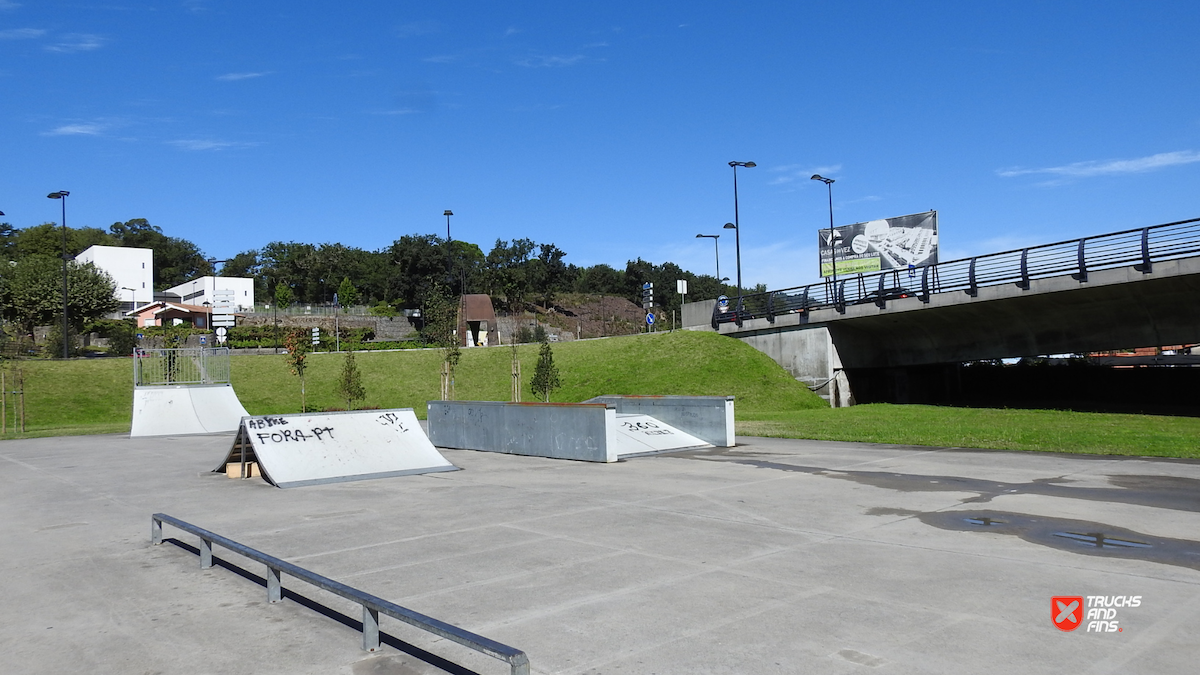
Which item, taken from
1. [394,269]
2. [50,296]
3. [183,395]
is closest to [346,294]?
[394,269]

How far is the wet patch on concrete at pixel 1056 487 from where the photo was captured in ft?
35.1

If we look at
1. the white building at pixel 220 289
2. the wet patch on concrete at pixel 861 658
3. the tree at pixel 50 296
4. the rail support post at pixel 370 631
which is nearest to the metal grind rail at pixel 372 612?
the rail support post at pixel 370 631

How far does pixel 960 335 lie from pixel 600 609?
94.0 feet

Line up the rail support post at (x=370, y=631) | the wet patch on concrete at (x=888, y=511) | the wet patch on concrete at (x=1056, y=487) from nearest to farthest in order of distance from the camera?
the rail support post at (x=370, y=631) → the wet patch on concrete at (x=888, y=511) → the wet patch on concrete at (x=1056, y=487)

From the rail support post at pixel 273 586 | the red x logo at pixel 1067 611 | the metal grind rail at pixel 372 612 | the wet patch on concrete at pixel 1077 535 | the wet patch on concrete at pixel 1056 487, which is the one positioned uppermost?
the metal grind rail at pixel 372 612

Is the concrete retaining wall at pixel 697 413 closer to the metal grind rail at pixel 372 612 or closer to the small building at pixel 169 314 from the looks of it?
the metal grind rail at pixel 372 612

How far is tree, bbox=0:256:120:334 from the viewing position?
66250mm

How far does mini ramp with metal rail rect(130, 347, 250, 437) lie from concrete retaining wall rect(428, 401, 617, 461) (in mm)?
11735

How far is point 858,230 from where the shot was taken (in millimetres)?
49094

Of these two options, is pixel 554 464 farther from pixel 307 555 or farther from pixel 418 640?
pixel 418 640

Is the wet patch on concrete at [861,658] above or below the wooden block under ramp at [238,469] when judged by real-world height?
above

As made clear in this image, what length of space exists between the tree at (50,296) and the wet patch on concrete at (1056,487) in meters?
70.7

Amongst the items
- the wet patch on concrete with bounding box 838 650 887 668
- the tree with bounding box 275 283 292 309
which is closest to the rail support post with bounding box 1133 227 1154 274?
the wet patch on concrete with bounding box 838 650 887 668

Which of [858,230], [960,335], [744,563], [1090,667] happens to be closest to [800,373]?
[960,335]
